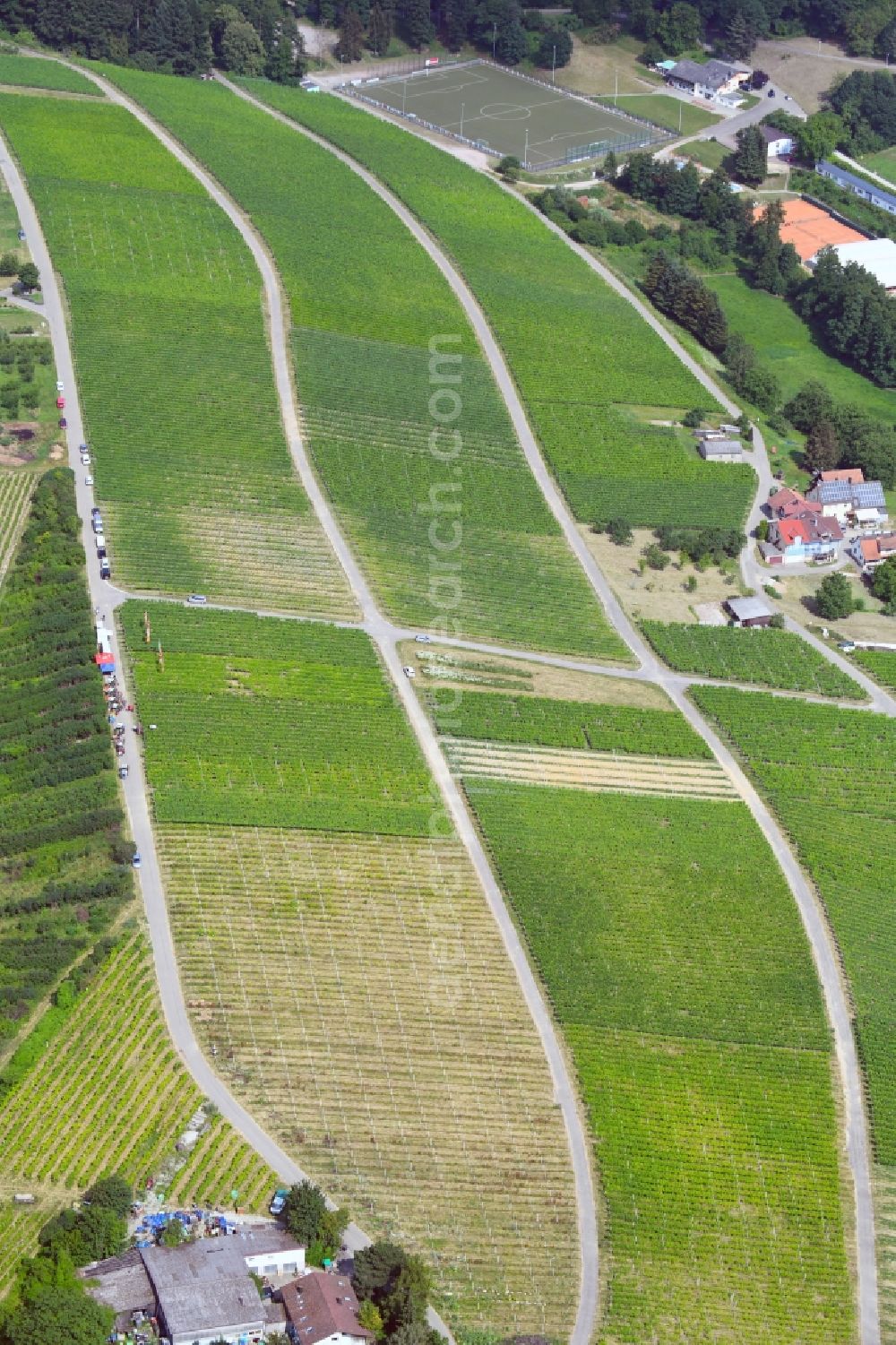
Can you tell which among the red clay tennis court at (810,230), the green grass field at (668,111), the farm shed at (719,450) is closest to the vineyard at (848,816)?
the farm shed at (719,450)

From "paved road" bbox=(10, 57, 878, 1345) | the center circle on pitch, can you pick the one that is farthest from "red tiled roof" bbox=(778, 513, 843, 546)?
the center circle on pitch

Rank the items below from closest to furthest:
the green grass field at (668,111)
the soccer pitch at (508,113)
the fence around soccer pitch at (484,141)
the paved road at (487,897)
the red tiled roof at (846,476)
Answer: the paved road at (487,897) → the red tiled roof at (846,476) → the fence around soccer pitch at (484,141) → the soccer pitch at (508,113) → the green grass field at (668,111)

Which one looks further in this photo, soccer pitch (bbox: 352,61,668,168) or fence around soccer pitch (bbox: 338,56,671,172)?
soccer pitch (bbox: 352,61,668,168)

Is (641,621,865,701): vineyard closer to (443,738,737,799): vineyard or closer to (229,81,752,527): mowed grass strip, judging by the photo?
(443,738,737,799): vineyard

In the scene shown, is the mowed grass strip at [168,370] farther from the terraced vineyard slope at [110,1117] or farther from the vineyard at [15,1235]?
the vineyard at [15,1235]

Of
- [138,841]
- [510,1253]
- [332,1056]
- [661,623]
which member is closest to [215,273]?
[661,623]
